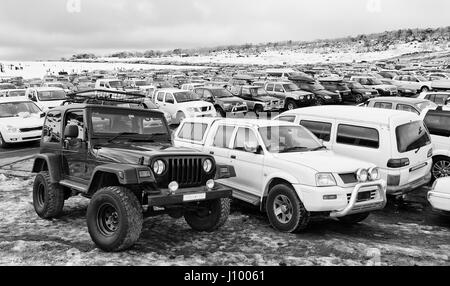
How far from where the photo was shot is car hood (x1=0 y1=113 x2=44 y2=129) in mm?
15684

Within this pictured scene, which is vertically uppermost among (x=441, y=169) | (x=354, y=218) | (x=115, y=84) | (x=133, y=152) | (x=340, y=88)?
(x=115, y=84)

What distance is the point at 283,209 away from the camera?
24.0ft

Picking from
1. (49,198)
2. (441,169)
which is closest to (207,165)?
(49,198)

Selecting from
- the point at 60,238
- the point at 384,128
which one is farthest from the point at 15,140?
the point at 384,128

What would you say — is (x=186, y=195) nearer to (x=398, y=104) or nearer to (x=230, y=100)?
(x=398, y=104)

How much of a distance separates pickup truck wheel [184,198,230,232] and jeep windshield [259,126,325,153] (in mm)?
1450

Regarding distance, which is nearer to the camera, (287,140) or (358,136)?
(287,140)

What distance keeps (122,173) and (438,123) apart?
7920 millimetres

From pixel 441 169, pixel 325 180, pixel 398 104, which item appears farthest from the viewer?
pixel 398 104

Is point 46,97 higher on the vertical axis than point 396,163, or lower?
higher

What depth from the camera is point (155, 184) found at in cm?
605

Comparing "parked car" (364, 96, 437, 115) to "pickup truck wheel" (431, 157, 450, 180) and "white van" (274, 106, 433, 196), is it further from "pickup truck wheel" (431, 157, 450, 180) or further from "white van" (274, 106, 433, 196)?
"white van" (274, 106, 433, 196)

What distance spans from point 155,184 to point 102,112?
5.63 feet
